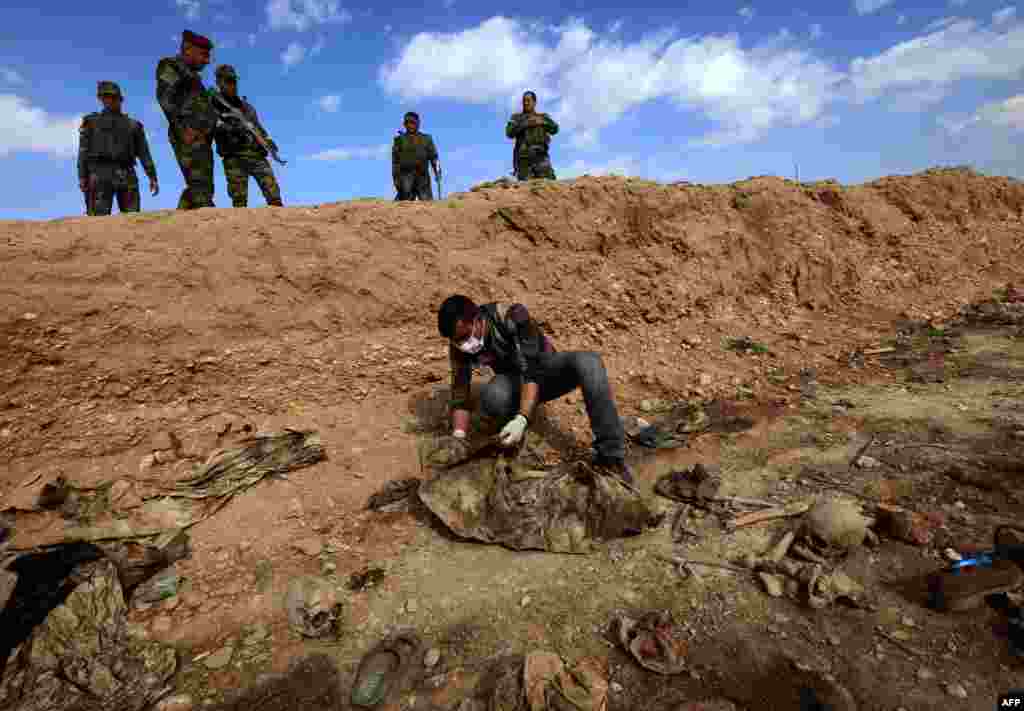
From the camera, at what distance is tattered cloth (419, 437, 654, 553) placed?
260 centimetres

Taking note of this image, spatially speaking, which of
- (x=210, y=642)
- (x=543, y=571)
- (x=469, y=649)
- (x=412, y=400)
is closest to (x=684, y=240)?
(x=412, y=400)

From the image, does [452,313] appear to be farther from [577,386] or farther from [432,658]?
[432,658]

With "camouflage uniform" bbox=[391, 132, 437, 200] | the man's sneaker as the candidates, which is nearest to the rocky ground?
the man's sneaker

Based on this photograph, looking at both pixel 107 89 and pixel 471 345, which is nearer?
pixel 471 345

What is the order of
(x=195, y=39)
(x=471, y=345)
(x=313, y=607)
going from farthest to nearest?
(x=195, y=39) < (x=471, y=345) < (x=313, y=607)

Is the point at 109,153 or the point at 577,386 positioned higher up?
the point at 109,153

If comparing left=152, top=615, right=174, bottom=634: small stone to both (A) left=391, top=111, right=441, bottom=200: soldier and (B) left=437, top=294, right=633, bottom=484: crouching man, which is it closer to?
(B) left=437, top=294, right=633, bottom=484: crouching man

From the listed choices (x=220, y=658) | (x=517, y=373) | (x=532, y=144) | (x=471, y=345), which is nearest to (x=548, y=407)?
(x=517, y=373)

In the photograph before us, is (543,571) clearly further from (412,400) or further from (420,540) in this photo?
(412,400)

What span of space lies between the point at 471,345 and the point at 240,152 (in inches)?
171

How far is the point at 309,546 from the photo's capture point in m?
2.72

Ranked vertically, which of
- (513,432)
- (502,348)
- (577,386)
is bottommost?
(513,432)

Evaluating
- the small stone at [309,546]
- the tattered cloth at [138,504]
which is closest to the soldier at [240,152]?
the tattered cloth at [138,504]

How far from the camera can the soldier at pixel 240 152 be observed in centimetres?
539
